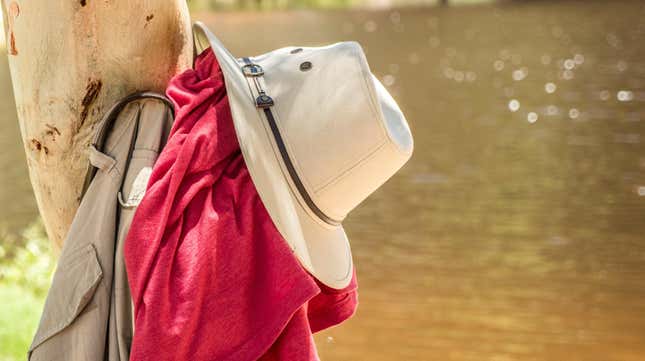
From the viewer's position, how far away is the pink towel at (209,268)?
1812mm

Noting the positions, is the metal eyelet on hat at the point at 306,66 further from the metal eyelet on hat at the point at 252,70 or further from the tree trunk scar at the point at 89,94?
the tree trunk scar at the point at 89,94

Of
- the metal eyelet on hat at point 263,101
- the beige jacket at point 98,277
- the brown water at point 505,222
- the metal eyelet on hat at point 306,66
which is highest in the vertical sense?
the metal eyelet on hat at point 306,66

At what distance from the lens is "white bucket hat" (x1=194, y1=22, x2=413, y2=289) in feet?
6.24

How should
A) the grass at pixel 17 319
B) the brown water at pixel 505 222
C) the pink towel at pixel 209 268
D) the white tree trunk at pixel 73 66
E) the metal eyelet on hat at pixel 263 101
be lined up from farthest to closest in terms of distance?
the brown water at pixel 505 222, the grass at pixel 17 319, the white tree trunk at pixel 73 66, the metal eyelet on hat at pixel 263 101, the pink towel at pixel 209 268

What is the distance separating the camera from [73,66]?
2.15 metres

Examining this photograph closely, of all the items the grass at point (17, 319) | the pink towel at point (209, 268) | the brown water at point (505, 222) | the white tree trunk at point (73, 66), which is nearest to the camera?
the pink towel at point (209, 268)

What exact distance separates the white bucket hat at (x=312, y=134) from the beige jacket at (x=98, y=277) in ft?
0.75

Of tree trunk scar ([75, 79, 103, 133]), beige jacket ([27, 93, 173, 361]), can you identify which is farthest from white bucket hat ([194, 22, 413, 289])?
tree trunk scar ([75, 79, 103, 133])

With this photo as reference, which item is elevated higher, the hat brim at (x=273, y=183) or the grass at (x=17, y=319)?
the hat brim at (x=273, y=183)

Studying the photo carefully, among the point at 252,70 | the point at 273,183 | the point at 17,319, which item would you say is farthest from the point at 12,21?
the point at 17,319

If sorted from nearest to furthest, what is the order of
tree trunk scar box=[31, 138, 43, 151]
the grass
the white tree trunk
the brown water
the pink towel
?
the pink towel, the white tree trunk, tree trunk scar box=[31, 138, 43, 151], the grass, the brown water

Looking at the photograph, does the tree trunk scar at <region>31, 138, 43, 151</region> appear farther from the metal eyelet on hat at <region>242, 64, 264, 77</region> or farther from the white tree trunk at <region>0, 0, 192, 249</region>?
the metal eyelet on hat at <region>242, 64, 264, 77</region>

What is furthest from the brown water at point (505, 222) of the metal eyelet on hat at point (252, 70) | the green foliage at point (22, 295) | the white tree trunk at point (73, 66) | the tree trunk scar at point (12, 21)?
the metal eyelet on hat at point (252, 70)

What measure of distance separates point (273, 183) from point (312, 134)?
123 mm
